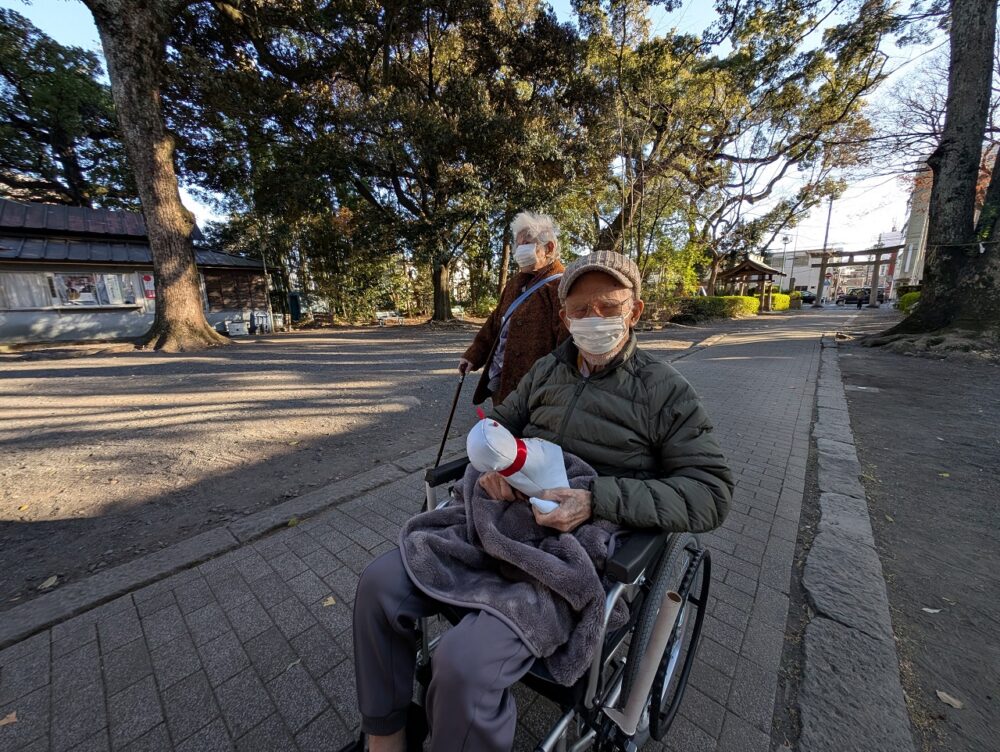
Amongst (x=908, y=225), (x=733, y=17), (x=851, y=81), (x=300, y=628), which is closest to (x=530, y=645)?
(x=300, y=628)

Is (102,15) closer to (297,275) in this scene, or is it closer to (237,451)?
(297,275)

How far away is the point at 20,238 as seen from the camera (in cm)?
1212

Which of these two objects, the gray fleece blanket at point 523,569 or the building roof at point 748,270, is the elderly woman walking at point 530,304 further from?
the building roof at point 748,270

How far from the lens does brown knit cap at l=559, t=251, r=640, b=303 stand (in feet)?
4.96

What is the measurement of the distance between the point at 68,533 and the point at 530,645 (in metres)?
3.11

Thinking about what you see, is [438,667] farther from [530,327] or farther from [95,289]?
[95,289]

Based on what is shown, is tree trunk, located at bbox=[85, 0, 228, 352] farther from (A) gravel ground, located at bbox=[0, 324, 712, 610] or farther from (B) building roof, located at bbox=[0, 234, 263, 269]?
(A) gravel ground, located at bbox=[0, 324, 712, 610]

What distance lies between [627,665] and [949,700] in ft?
4.38

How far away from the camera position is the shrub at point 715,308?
18.5 m

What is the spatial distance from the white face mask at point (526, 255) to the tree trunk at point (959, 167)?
38.3 ft

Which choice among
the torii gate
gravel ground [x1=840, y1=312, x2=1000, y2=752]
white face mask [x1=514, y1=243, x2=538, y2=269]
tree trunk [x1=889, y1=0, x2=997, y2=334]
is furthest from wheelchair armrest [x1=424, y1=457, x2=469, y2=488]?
the torii gate

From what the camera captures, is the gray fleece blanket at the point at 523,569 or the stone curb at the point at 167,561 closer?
the gray fleece blanket at the point at 523,569

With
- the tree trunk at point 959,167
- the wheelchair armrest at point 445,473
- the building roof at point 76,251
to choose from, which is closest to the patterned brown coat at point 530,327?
the wheelchair armrest at point 445,473

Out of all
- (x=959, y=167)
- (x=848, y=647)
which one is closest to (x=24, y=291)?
(x=848, y=647)
